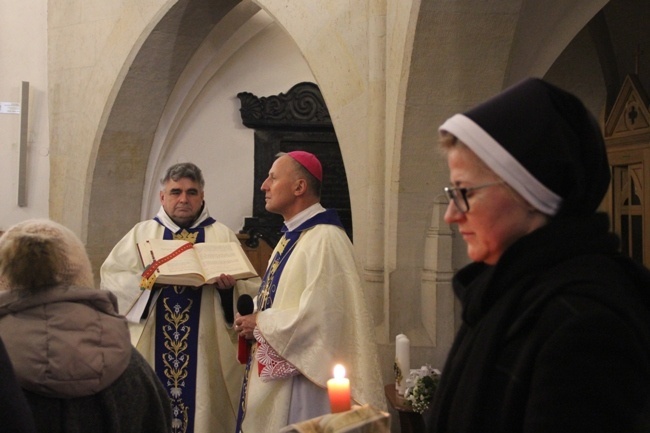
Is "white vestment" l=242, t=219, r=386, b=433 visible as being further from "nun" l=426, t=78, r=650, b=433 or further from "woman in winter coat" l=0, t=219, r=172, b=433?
"nun" l=426, t=78, r=650, b=433

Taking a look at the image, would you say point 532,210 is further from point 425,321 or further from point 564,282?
point 425,321

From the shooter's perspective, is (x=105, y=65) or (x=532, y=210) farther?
(x=105, y=65)

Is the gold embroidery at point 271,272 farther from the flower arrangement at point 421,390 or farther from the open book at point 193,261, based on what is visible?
the flower arrangement at point 421,390

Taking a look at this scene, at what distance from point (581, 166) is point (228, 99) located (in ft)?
21.3

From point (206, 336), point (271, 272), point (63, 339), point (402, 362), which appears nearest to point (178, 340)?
point (206, 336)

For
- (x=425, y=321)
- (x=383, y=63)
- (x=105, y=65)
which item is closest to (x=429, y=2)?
(x=383, y=63)

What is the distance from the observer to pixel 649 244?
15.9 ft

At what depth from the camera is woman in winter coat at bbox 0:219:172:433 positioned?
184 centimetres

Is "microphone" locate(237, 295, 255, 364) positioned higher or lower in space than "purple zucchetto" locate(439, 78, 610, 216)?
lower

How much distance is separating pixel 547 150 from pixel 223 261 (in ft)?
8.74

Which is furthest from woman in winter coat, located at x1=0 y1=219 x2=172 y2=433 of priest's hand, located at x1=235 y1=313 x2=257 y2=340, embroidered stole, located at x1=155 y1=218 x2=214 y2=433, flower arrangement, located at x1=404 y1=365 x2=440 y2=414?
embroidered stole, located at x1=155 y1=218 x2=214 y2=433

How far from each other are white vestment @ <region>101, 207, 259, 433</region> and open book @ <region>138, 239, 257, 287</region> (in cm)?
25

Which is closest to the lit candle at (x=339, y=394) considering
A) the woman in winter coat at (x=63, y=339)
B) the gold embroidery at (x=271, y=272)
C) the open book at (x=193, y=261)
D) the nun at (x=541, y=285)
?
the nun at (x=541, y=285)

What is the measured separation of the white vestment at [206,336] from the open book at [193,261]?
0.25 meters
